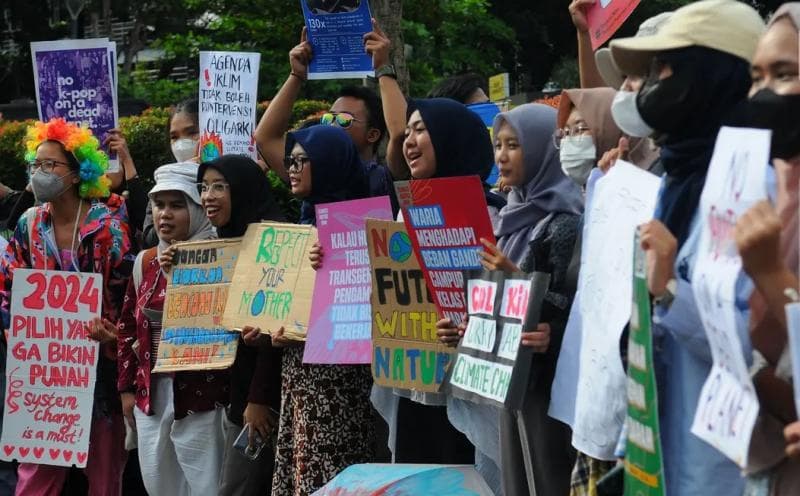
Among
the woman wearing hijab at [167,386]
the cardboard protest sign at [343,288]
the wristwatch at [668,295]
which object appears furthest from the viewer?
the woman wearing hijab at [167,386]

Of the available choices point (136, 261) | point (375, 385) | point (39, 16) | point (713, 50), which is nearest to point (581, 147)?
point (713, 50)

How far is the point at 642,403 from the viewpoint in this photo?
390 centimetres

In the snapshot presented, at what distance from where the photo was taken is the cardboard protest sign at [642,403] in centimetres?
384

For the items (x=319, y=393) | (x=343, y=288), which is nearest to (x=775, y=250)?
(x=343, y=288)

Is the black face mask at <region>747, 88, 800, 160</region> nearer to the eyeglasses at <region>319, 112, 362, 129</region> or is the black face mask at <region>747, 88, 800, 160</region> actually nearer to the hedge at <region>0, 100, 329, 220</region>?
the eyeglasses at <region>319, 112, 362, 129</region>

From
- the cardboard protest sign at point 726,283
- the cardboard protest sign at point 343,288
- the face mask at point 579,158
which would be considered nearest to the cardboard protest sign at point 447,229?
A: the face mask at point 579,158

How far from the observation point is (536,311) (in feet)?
16.8

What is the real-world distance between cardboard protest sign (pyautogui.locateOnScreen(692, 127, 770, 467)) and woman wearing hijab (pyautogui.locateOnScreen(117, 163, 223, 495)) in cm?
423

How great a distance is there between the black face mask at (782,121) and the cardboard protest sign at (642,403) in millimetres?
559

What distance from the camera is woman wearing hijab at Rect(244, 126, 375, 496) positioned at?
22.2ft

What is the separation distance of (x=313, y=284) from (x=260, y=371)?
59 centimetres

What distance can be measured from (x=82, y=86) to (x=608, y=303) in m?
5.36

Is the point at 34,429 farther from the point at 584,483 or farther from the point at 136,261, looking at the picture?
the point at 584,483

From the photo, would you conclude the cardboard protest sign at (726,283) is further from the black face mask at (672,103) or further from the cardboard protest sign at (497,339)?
the cardboard protest sign at (497,339)
